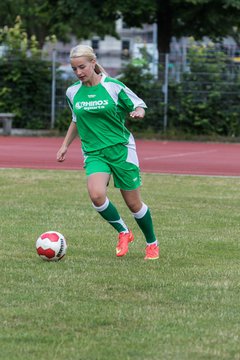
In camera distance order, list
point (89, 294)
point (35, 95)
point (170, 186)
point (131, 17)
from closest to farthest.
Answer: point (89, 294), point (170, 186), point (35, 95), point (131, 17)

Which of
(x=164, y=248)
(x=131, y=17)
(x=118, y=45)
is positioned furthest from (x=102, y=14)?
(x=118, y=45)

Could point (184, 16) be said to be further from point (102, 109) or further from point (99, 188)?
point (99, 188)

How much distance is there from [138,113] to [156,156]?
1305 centimetres

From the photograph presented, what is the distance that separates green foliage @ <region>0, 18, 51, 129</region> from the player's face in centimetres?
2048

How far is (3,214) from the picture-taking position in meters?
11.0

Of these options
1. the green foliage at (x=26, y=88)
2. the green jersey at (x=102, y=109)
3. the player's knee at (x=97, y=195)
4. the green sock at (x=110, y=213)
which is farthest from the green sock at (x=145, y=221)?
the green foliage at (x=26, y=88)

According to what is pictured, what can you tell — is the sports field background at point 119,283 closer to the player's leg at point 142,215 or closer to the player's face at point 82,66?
the player's leg at point 142,215

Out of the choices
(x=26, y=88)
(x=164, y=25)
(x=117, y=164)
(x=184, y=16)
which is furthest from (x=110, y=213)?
(x=164, y=25)

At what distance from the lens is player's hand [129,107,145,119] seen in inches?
308

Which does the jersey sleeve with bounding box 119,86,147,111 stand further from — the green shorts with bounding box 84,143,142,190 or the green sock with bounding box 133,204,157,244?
the green sock with bounding box 133,204,157,244

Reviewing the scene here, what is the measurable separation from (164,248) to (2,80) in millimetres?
20597

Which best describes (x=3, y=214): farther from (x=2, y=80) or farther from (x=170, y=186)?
(x=2, y=80)

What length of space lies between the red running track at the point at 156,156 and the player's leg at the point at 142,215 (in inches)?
345

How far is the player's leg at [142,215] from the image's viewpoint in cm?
822
